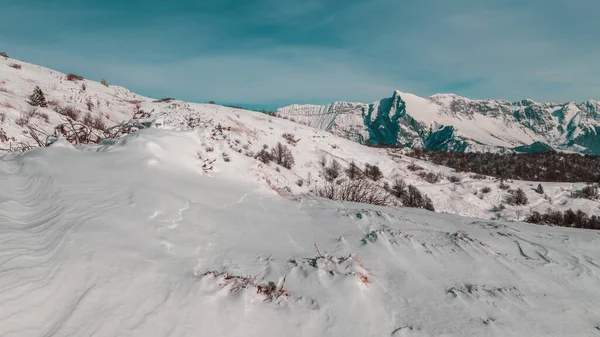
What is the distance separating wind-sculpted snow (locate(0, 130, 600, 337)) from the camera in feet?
5.68

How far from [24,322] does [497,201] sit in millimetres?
24106

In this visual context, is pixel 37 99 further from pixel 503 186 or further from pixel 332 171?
pixel 503 186

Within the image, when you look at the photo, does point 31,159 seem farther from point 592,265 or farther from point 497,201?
point 497,201

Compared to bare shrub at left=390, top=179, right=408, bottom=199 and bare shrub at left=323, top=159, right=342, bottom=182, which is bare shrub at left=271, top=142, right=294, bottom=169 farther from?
bare shrub at left=390, top=179, right=408, bottom=199

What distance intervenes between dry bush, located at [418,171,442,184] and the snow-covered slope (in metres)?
0.34

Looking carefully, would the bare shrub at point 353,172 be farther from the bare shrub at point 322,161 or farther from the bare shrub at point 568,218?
the bare shrub at point 568,218

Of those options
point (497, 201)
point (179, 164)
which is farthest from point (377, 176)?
point (179, 164)

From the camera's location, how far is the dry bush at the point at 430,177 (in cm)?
2375

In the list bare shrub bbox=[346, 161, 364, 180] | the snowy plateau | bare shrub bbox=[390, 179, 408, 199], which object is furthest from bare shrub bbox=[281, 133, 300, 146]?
the snowy plateau

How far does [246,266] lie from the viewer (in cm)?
236

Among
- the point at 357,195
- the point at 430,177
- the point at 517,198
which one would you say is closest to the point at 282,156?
the point at 430,177

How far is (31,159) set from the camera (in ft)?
11.9

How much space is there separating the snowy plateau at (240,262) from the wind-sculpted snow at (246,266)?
0.03 ft

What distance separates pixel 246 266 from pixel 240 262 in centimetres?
7
